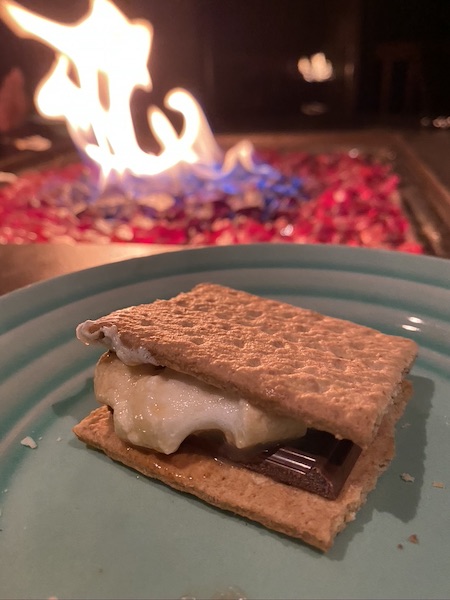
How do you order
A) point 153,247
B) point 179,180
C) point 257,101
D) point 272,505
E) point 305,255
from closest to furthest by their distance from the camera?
point 272,505 < point 305,255 < point 153,247 < point 179,180 < point 257,101

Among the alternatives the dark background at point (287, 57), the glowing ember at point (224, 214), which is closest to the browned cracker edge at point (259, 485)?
the glowing ember at point (224, 214)

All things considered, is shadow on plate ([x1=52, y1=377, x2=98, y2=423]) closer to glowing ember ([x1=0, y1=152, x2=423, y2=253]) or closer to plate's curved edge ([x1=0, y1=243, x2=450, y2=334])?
plate's curved edge ([x1=0, y1=243, x2=450, y2=334])

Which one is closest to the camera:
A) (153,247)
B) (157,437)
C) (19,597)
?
(19,597)

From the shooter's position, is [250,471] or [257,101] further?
[257,101]

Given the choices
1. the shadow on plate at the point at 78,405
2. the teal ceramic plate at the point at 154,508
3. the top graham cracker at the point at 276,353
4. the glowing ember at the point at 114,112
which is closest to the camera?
the teal ceramic plate at the point at 154,508

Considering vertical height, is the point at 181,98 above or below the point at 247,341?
above

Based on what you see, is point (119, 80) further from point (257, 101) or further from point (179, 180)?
point (257, 101)

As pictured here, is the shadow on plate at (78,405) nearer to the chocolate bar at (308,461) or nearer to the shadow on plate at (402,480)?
the chocolate bar at (308,461)

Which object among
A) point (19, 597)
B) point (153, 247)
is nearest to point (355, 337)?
point (19, 597)
